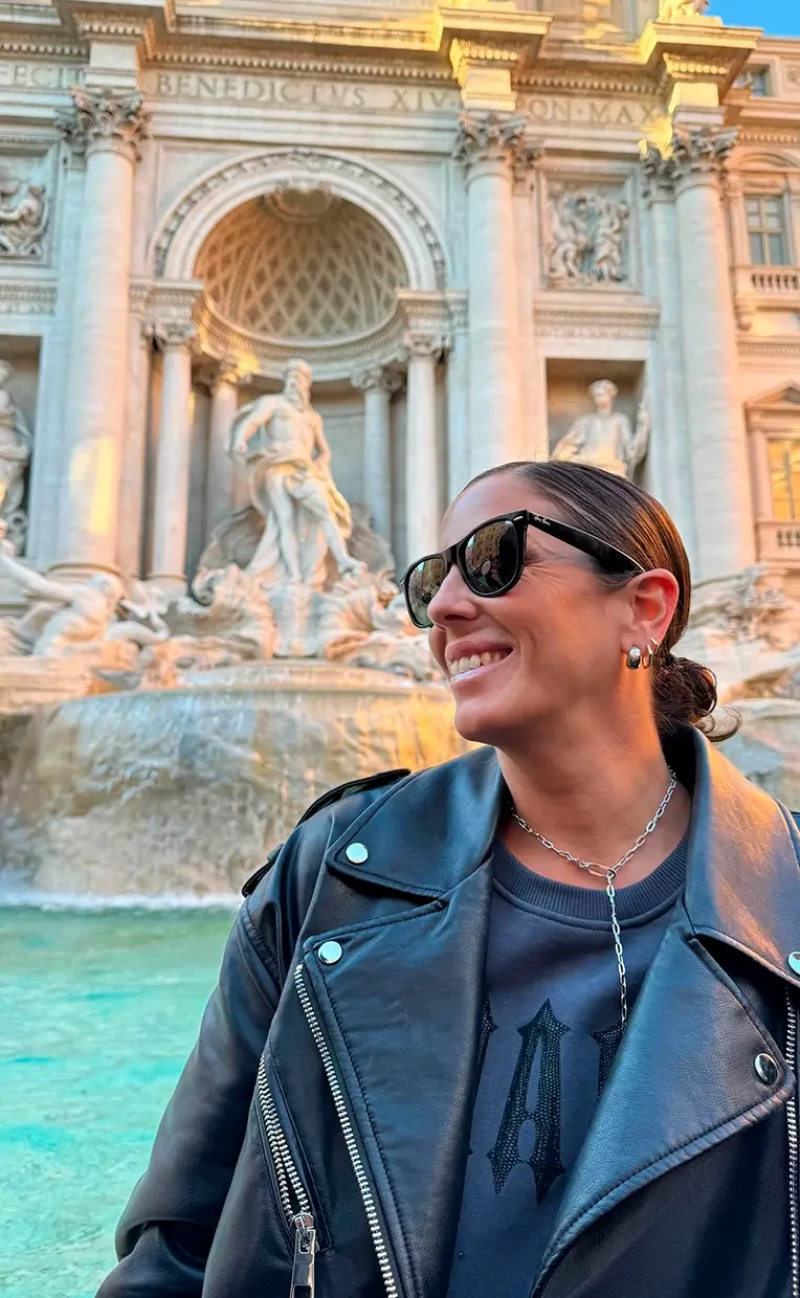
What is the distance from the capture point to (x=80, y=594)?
1208 centimetres

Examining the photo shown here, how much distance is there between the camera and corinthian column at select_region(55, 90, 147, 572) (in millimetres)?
13773

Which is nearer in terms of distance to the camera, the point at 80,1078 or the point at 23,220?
the point at 80,1078

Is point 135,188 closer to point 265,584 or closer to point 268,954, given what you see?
point 265,584

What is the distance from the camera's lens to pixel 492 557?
1.30 m

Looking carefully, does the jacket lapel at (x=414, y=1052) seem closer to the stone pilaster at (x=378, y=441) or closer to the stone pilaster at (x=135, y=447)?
the stone pilaster at (x=135, y=447)

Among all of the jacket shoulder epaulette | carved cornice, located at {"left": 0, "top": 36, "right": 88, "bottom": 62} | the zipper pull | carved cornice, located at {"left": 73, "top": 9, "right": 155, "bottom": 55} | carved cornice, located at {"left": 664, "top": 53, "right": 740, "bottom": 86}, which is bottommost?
the zipper pull

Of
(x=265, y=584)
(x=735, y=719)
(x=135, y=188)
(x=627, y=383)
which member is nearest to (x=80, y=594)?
(x=265, y=584)

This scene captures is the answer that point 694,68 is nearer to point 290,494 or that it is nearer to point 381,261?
point 381,261

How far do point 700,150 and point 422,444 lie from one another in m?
6.76

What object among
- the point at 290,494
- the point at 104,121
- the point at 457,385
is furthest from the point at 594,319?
the point at 104,121

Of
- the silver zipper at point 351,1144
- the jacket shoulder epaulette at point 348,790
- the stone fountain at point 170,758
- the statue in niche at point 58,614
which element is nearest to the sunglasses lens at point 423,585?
the jacket shoulder epaulette at point 348,790

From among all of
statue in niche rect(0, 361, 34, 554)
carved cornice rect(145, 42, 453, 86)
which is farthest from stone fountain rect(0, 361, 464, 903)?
carved cornice rect(145, 42, 453, 86)

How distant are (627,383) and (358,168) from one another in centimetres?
576

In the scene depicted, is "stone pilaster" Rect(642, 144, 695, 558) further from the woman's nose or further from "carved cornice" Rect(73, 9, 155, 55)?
the woman's nose
